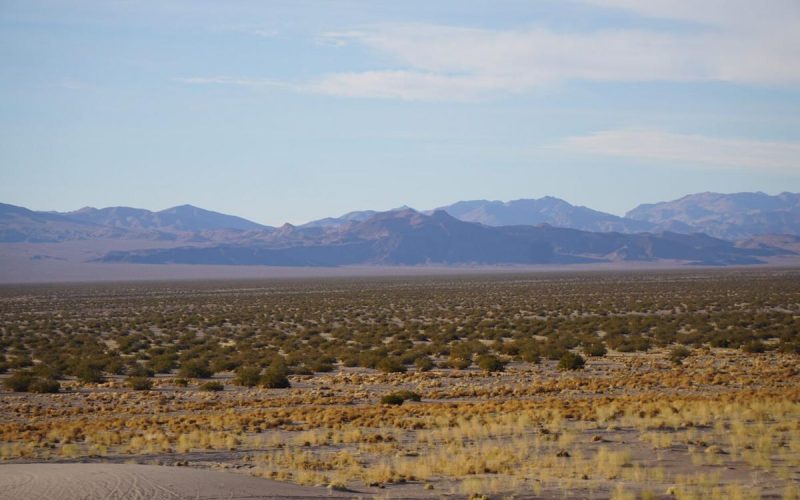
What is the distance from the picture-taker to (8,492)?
11328 millimetres

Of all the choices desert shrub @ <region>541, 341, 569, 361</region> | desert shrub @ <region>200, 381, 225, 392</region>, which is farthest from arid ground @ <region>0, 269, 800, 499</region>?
desert shrub @ <region>541, 341, 569, 361</region>

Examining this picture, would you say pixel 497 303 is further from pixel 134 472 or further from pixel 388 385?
pixel 134 472

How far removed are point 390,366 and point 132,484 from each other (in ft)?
64.7

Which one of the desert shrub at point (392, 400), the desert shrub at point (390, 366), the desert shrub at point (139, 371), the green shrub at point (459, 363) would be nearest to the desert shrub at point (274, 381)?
the desert shrub at point (390, 366)

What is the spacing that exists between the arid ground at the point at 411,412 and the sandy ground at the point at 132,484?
48 millimetres

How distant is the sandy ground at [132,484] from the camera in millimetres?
11359

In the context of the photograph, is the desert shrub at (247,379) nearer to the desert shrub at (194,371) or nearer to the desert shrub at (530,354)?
the desert shrub at (194,371)

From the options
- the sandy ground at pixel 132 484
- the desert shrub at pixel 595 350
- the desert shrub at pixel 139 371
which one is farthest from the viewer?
the desert shrub at pixel 595 350

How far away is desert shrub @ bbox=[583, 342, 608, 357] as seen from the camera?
3525cm

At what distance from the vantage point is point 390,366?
103ft

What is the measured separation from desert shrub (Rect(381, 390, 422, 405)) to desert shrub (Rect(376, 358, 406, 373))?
7.19 metres

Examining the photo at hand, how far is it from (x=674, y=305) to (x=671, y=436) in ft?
170

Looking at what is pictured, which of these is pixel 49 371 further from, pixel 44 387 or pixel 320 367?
pixel 320 367

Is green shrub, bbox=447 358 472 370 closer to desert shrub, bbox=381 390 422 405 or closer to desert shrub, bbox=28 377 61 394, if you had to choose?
desert shrub, bbox=381 390 422 405
